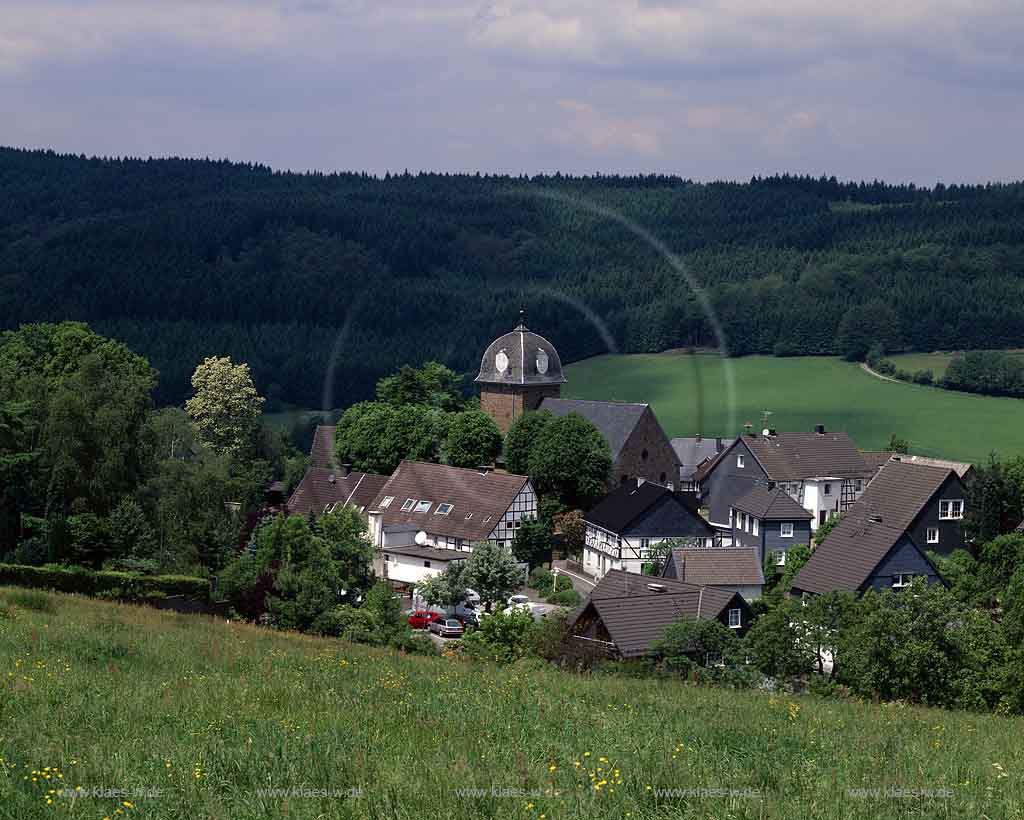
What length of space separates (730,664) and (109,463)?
23.0 m

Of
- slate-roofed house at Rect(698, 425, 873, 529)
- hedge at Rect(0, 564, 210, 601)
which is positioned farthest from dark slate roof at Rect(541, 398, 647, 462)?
hedge at Rect(0, 564, 210, 601)

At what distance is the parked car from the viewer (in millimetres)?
45844

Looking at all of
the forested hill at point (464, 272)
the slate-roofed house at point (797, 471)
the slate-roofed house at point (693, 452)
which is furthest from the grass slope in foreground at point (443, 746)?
the forested hill at point (464, 272)

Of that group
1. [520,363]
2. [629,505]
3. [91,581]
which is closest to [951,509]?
[629,505]

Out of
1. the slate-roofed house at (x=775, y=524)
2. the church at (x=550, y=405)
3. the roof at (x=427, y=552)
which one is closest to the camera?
the roof at (x=427, y=552)

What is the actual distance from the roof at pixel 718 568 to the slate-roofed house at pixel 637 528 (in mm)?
6296

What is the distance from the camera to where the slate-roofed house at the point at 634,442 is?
71000 mm

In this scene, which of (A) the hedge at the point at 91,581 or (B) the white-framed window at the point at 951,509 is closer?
(A) the hedge at the point at 91,581

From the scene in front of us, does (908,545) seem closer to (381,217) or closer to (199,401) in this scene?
(199,401)

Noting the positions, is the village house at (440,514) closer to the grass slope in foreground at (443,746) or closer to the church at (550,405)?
the church at (550,405)

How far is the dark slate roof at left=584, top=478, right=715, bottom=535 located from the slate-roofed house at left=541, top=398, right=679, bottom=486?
5980mm

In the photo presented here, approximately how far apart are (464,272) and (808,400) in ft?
155

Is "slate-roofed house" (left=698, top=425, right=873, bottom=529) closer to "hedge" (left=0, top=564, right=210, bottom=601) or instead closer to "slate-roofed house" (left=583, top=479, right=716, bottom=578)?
"slate-roofed house" (left=583, top=479, right=716, bottom=578)

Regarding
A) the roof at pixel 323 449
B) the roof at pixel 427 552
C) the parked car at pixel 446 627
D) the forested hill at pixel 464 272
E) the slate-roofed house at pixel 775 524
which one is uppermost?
the forested hill at pixel 464 272
